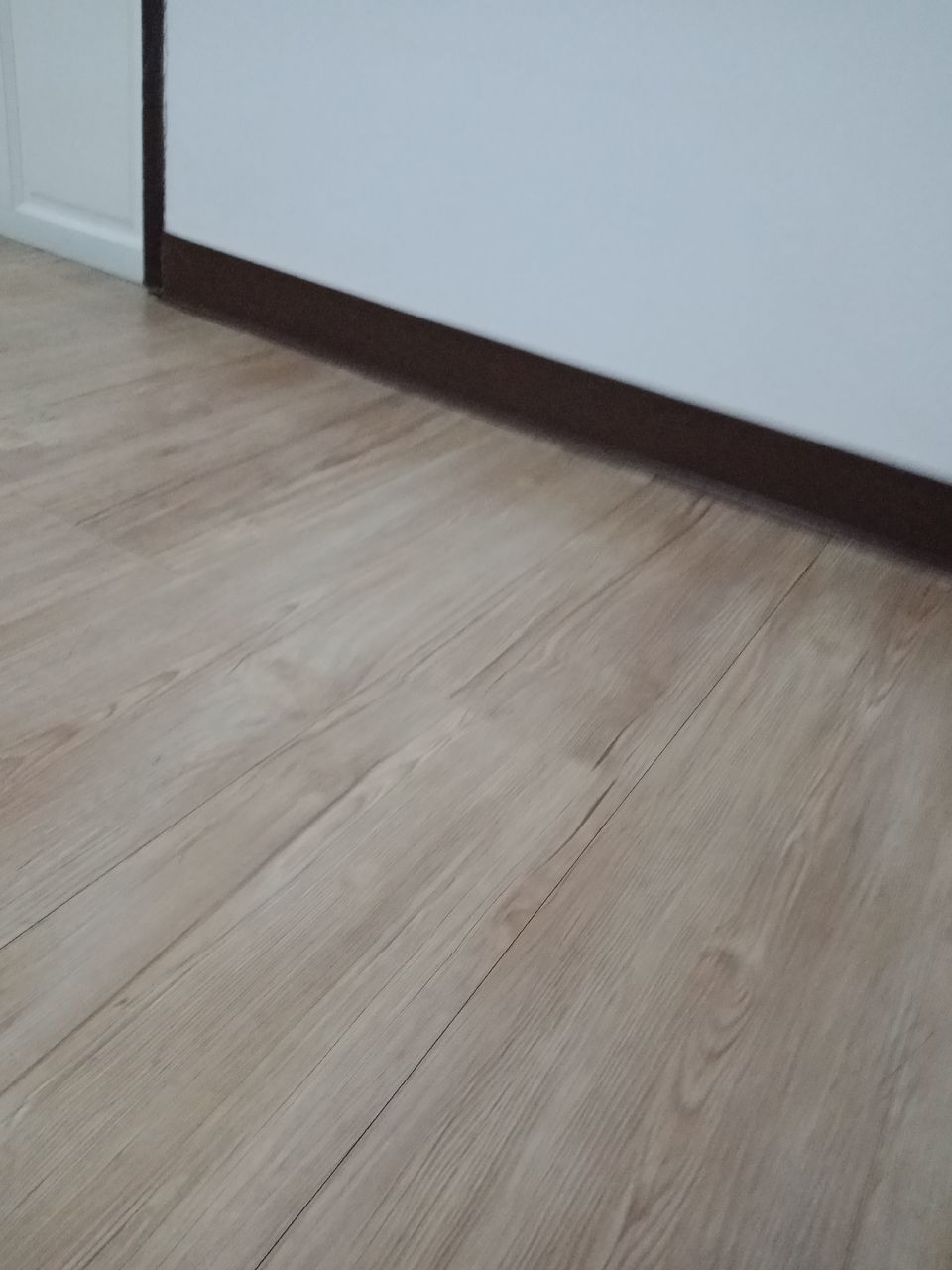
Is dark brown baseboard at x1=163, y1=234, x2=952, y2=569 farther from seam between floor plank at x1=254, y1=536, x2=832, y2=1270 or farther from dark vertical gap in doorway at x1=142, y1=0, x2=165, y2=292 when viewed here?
seam between floor plank at x1=254, y1=536, x2=832, y2=1270

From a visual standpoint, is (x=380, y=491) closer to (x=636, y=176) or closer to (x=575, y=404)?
(x=575, y=404)

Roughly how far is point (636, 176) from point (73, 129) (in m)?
1.28

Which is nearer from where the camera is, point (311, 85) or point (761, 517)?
point (761, 517)

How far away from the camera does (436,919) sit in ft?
2.83

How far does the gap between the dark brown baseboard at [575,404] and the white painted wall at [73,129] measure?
159 millimetres

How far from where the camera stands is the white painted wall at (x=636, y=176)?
1.42 m

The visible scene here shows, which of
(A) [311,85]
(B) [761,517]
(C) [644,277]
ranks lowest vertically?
(B) [761,517]

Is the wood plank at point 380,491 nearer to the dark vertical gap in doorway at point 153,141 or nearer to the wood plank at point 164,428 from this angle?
the wood plank at point 164,428

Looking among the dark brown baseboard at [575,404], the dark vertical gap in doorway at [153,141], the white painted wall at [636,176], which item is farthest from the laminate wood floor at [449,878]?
the dark vertical gap in doorway at [153,141]

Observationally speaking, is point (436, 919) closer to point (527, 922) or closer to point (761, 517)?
point (527, 922)

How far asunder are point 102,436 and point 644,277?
93 centimetres

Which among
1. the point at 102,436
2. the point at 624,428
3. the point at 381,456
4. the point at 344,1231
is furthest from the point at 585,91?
the point at 344,1231

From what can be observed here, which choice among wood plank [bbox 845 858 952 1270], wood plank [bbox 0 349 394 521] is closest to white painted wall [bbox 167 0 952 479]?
wood plank [bbox 0 349 394 521]

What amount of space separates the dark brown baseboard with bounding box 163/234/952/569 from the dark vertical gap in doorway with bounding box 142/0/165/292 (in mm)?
33
